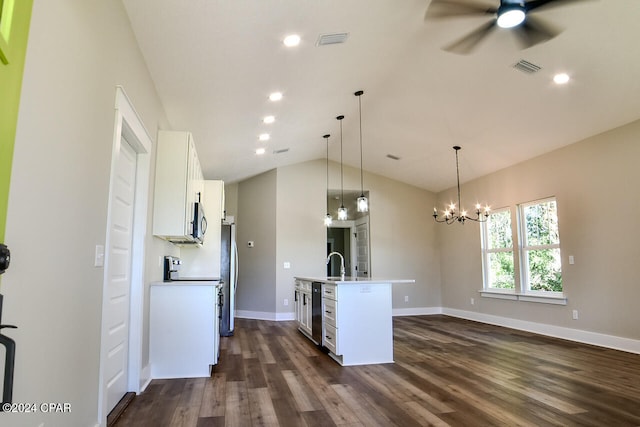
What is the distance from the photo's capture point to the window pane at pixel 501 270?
22.1 feet

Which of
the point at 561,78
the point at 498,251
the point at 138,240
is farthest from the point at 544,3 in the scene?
the point at 498,251

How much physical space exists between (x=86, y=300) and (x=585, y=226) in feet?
18.8

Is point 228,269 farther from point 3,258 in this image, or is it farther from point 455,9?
Answer: point 3,258

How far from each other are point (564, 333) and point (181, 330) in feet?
16.6

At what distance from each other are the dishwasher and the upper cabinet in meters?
1.82

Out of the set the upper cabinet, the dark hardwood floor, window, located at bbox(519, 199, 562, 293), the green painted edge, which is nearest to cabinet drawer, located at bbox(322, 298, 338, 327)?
the dark hardwood floor

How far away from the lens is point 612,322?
16.1ft

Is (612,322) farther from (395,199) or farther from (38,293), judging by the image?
(38,293)

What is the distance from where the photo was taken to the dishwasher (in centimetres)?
489

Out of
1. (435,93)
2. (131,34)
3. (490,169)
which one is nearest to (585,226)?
Answer: (490,169)

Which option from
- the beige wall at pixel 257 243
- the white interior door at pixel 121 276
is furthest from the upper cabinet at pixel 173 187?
the beige wall at pixel 257 243

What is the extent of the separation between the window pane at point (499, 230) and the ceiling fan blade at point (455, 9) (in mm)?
4824

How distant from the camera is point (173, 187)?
370 centimetres

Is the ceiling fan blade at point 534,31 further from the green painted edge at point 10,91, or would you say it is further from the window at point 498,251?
the window at point 498,251
